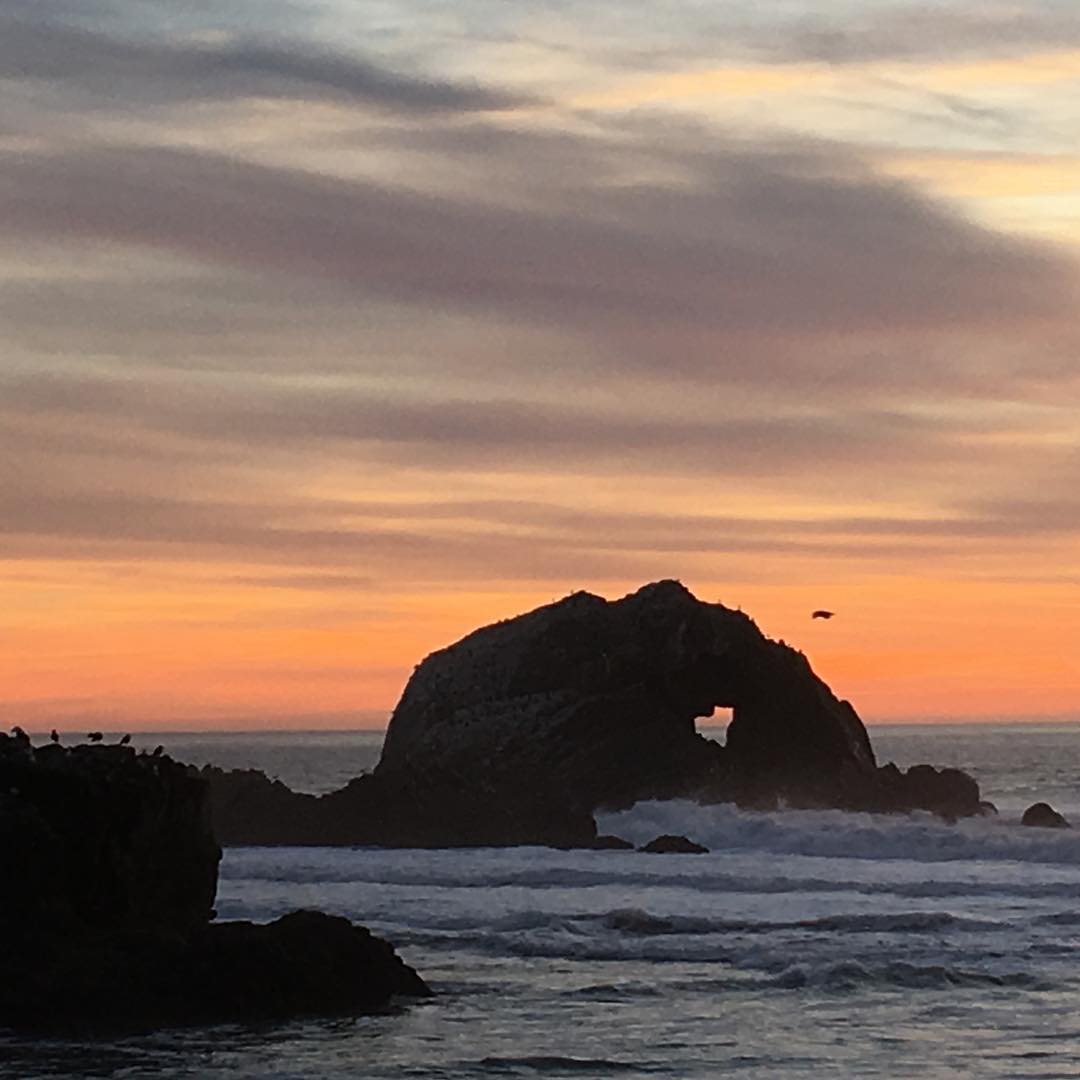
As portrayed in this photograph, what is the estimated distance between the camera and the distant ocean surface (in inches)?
1076

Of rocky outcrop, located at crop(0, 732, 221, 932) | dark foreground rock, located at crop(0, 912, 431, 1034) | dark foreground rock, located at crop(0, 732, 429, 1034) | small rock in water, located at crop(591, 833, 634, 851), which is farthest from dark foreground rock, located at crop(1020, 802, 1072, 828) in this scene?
rocky outcrop, located at crop(0, 732, 221, 932)

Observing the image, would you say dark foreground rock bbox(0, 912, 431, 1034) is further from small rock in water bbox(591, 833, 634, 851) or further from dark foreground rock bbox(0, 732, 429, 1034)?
small rock in water bbox(591, 833, 634, 851)

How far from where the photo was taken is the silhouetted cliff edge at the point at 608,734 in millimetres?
61688

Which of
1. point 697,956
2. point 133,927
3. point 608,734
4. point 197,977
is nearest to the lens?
point 197,977

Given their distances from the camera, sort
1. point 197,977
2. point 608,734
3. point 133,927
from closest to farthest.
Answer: point 197,977
point 133,927
point 608,734

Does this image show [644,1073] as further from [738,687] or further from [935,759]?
[935,759]

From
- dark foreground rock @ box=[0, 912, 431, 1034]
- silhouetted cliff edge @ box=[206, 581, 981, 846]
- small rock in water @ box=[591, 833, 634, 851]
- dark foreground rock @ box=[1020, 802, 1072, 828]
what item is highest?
silhouetted cliff edge @ box=[206, 581, 981, 846]

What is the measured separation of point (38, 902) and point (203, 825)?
124 inches

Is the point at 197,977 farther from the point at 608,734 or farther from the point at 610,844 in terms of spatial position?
the point at 608,734

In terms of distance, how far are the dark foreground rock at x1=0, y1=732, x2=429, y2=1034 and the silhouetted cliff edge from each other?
28.3 m

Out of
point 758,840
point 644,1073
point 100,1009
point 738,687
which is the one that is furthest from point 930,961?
point 738,687

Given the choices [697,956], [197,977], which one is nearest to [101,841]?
[197,977]

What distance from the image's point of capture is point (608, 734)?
215 ft

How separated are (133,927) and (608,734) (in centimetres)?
3528
